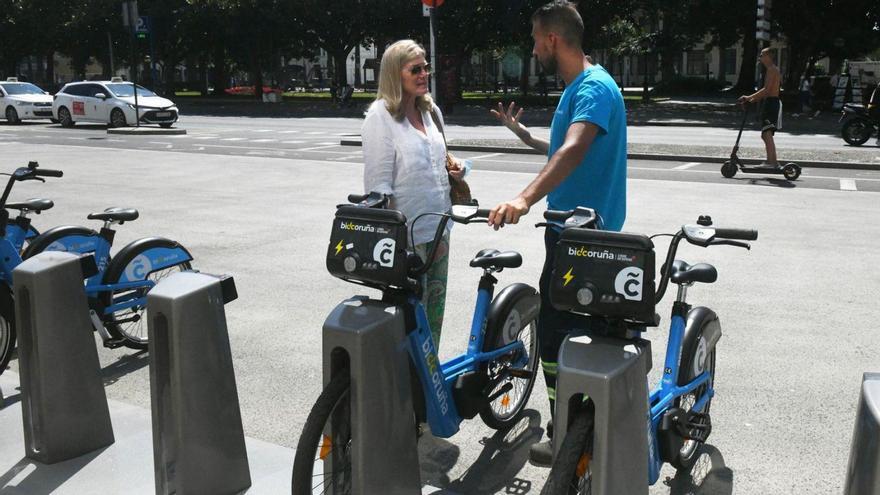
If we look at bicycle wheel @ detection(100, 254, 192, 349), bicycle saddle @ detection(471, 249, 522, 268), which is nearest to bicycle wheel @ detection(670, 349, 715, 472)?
bicycle saddle @ detection(471, 249, 522, 268)

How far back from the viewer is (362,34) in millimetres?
44125

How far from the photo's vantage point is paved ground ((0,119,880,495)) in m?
4.07

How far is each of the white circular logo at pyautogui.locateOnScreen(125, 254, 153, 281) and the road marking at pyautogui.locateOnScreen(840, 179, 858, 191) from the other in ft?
32.7

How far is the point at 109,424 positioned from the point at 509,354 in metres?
1.84

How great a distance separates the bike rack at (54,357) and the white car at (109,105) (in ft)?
73.7

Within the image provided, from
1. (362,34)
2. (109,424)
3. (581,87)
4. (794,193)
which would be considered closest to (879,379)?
(581,87)

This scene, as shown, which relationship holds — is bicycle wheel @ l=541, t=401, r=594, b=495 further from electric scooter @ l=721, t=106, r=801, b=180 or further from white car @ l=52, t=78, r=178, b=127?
white car @ l=52, t=78, r=178, b=127

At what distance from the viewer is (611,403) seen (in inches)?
103

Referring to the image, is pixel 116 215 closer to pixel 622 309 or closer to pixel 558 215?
pixel 558 215

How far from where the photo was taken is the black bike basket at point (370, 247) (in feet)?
10.6

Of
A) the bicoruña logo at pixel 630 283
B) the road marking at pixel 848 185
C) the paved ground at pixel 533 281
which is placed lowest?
the paved ground at pixel 533 281

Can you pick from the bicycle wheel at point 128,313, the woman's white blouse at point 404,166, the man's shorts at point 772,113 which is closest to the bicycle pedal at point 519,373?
the woman's white blouse at point 404,166

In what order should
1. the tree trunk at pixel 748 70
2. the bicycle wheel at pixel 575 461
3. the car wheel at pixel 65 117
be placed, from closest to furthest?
the bicycle wheel at pixel 575 461 → the car wheel at pixel 65 117 → the tree trunk at pixel 748 70

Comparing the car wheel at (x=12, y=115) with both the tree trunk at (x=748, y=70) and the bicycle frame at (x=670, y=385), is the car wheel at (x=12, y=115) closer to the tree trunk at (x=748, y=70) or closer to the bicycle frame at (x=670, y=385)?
the bicycle frame at (x=670, y=385)
